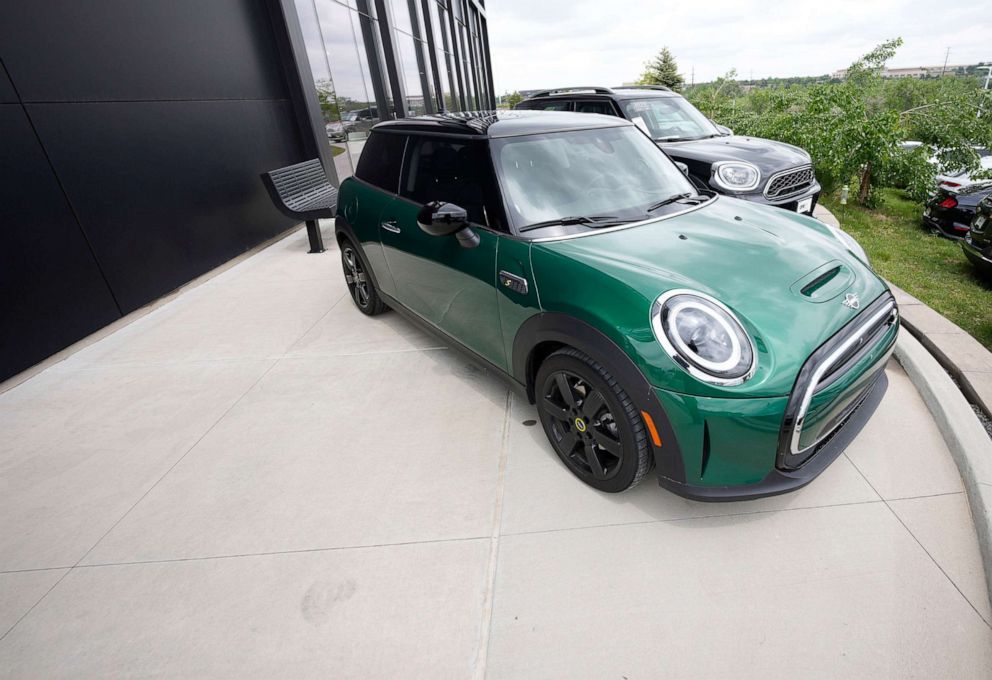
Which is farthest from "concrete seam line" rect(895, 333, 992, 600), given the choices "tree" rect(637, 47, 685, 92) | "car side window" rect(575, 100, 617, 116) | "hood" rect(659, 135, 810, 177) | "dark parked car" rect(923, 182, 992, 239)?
"tree" rect(637, 47, 685, 92)

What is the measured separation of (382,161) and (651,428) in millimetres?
2741

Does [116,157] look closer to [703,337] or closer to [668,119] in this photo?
[703,337]

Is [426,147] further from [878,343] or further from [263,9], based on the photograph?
[263,9]

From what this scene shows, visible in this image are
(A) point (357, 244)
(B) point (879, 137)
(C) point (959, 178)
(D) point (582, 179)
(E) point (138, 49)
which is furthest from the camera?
(C) point (959, 178)

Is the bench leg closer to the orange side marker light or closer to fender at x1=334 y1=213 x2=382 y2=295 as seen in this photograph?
fender at x1=334 y1=213 x2=382 y2=295

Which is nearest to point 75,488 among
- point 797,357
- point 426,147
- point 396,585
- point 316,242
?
point 396,585

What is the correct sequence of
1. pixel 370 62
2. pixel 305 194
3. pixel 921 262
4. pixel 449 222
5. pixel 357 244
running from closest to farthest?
1. pixel 449 222
2. pixel 357 244
3. pixel 921 262
4. pixel 305 194
5. pixel 370 62

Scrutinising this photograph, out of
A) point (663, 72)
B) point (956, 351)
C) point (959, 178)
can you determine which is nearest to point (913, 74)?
point (663, 72)

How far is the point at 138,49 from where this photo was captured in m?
5.31

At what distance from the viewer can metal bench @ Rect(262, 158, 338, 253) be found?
625 centimetres

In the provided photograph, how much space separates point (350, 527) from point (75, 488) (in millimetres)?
1708

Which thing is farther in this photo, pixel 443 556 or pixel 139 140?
pixel 139 140

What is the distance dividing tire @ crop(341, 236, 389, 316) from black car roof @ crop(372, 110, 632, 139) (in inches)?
45.7

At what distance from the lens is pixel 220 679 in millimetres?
1742
